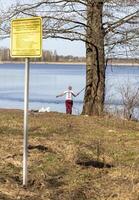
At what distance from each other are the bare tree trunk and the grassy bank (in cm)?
448

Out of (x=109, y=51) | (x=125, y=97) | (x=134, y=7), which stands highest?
(x=134, y=7)

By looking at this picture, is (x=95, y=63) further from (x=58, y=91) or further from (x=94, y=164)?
(x=58, y=91)

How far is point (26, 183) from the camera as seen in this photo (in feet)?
27.2

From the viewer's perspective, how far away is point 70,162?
9.88m

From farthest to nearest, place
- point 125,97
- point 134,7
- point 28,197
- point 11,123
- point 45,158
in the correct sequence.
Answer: point 125,97 → point 134,7 → point 11,123 → point 45,158 → point 28,197

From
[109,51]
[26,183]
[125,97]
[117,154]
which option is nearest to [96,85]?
[109,51]

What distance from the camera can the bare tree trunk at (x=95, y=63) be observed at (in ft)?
61.0

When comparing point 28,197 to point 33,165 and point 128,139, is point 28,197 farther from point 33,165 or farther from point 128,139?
point 128,139

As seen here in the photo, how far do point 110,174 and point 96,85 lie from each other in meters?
10.1

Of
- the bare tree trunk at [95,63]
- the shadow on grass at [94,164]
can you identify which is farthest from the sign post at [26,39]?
the bare tree trunk at [95,63]

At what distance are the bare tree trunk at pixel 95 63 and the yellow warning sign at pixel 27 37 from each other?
34.7 ft

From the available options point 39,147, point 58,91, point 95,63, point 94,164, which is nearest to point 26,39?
point 94,164

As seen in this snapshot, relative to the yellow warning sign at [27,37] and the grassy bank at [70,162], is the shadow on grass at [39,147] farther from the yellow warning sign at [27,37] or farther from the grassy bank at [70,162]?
the yellow warning sign at [27,37]

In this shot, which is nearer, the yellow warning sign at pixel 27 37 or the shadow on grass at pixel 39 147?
the yellow warning sign at pixel 27 37
